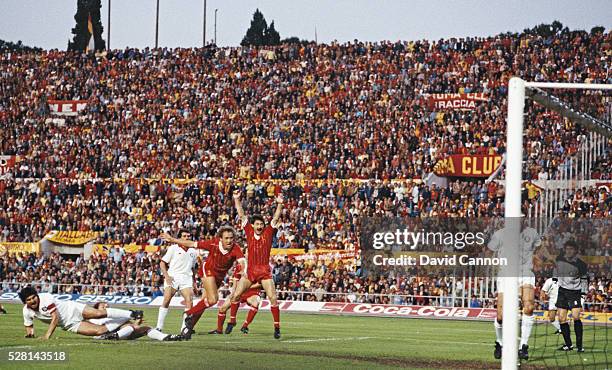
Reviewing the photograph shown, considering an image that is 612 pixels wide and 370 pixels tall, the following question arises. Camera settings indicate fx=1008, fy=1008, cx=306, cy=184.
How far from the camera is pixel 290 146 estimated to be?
46.7 meters

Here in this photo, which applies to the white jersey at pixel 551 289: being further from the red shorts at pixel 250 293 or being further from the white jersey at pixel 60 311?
the white jersey at pixel 60 311

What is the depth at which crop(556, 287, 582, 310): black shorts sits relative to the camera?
1833 centimetres

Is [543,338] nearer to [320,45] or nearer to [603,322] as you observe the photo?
[603,322]

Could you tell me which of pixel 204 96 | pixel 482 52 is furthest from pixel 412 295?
pixel 204 96

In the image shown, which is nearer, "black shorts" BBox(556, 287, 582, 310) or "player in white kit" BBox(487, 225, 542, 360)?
"player in white kit" BBox(487, 225, 542, 360)

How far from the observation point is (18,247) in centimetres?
4394

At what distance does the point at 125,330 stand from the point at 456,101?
31222 millimetres

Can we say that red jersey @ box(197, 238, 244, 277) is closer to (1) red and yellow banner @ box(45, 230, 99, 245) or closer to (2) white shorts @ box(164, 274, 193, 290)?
(2) white shorts @ box(164, 274, 193, 290)

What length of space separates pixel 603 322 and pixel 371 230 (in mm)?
11069

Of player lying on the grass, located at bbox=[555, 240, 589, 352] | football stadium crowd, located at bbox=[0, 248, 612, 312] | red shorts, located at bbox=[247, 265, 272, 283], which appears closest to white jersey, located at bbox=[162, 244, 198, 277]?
red shorts, located at bbox=[247, 265, 272, 283]

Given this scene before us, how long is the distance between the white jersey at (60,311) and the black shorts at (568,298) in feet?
28.2

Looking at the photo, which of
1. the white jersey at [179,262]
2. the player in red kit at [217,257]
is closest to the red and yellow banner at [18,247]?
the white jersey at [179,262]

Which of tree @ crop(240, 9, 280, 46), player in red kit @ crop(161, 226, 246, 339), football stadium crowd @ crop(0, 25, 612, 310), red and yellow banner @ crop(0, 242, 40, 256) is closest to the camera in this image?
player in red kit @ crop(161, 226, 246, 339)

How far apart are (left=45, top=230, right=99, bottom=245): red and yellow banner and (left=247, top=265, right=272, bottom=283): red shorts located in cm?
2517
